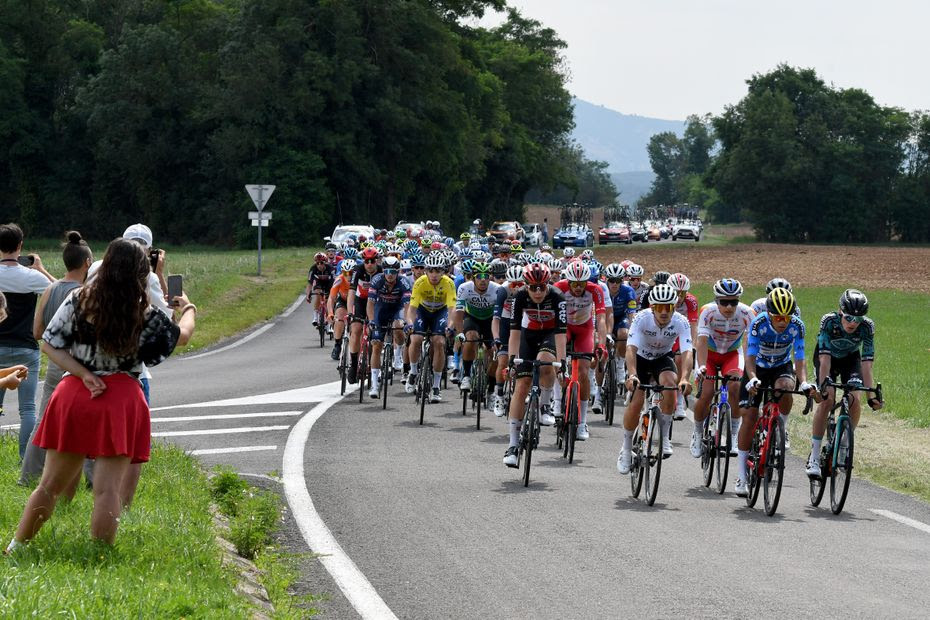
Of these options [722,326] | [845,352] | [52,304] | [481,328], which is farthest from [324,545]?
[481,328]

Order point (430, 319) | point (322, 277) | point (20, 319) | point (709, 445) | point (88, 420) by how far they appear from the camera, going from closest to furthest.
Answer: point (88, 420)
point (20, 319)
point (709, 445)
point (430, 319)
point (322, 277)

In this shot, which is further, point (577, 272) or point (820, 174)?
point (820, 174)

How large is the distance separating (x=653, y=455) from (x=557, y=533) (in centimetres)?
195

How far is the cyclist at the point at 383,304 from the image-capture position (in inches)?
696

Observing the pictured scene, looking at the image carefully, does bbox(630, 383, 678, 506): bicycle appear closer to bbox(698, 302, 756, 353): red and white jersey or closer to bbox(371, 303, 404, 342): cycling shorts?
bbox(698, 302, 756, 353): red and white jersey

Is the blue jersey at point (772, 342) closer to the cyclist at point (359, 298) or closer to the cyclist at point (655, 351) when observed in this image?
the cyclist at point (655, 351)

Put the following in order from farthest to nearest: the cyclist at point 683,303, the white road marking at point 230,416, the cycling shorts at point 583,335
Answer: the cyclist at point 683,303, the white road marking at point 230,416, the cycling shorts at point 583,335

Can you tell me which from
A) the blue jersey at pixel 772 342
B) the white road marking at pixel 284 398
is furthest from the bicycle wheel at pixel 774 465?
the white road marking at pixel 284 398

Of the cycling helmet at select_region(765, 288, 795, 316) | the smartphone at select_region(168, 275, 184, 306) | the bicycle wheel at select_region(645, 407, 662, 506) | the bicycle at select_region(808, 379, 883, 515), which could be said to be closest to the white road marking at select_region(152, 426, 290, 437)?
the bicycle wheel at select_region(645, 407, 662, 506)

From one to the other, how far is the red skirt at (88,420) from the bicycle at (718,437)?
6422 mm

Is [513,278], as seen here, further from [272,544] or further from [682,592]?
[682,592]

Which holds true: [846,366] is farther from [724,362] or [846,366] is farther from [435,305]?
[435,305]

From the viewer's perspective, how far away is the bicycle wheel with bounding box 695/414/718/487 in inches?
477

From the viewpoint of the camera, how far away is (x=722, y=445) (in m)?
12.2
